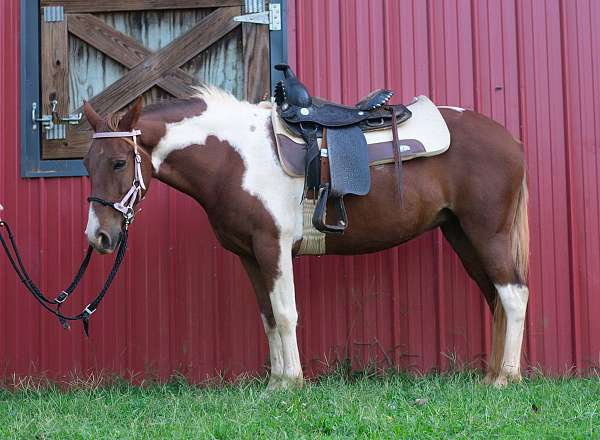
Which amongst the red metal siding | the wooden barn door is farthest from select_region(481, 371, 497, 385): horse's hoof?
the wooden barn door

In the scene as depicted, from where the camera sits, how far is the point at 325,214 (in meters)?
4.55

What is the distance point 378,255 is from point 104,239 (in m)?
2.06

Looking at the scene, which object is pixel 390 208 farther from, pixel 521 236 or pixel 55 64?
pixel 55 64

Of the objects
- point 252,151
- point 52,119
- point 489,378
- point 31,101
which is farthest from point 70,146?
point 489,378

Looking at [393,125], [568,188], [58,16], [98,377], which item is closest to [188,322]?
[98,377]

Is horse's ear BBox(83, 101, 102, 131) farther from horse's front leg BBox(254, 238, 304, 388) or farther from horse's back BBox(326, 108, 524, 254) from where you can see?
horse's back BBox(326, 108, 524, 254)

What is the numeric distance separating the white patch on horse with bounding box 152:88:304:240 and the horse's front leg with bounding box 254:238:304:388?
0.38 feet

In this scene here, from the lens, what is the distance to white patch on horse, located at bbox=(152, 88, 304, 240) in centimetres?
453

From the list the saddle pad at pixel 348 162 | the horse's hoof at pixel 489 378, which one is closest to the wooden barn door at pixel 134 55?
the saddle pad at pixel 348 162

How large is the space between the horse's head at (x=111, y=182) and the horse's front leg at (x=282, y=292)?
2.66 feet

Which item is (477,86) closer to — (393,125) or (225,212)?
(393,125)

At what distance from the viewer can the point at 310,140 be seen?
15.2 ft

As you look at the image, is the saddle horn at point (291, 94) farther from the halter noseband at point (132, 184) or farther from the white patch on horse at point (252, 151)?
the halter noseband at point (132, 184)

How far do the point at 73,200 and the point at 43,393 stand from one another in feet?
4.60
